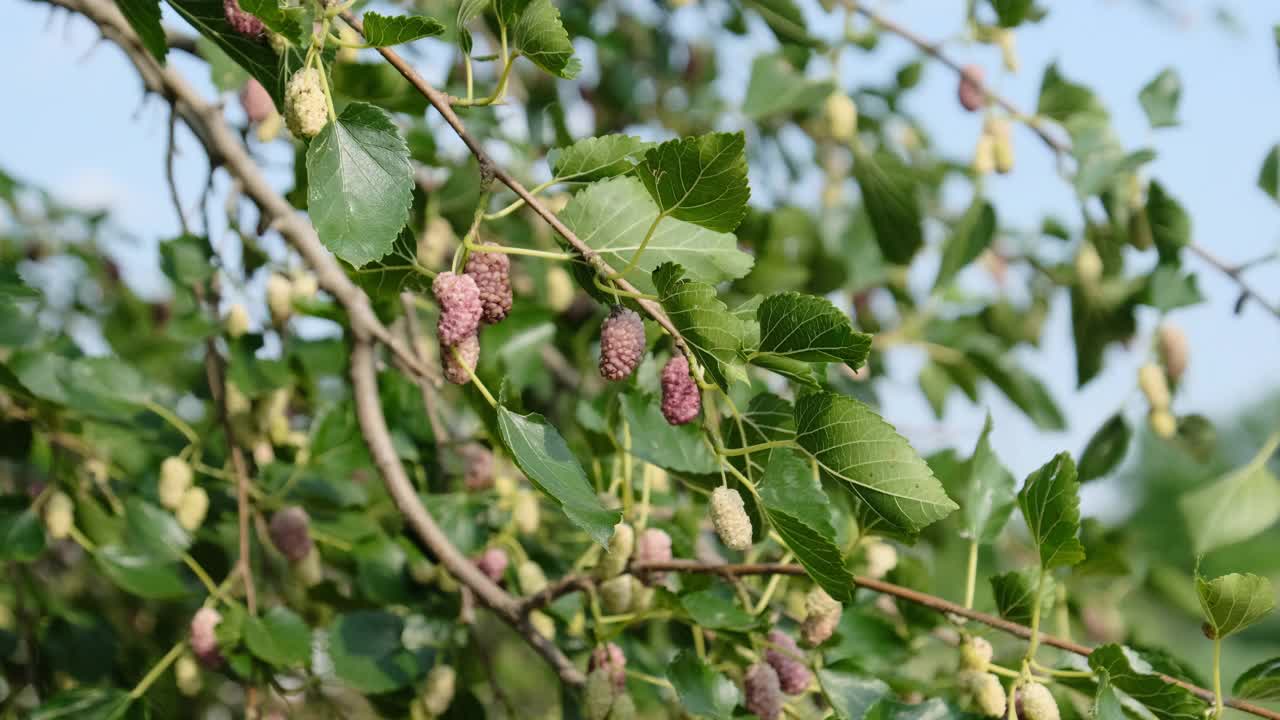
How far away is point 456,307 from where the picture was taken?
586 mm

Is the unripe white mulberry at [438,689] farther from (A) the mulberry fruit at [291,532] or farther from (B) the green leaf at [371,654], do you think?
(A) the mulberry fruit at [291,532]

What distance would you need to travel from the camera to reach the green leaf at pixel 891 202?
1307 millimetres

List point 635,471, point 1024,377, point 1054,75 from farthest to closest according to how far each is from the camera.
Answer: point 1024,377, point 1054,75, point 635,471

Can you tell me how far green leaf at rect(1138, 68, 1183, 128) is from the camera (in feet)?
4.08

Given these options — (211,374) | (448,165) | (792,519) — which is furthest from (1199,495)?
(211,374)

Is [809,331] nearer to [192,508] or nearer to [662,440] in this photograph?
[662,440]

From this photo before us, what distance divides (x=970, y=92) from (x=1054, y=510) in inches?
26.8

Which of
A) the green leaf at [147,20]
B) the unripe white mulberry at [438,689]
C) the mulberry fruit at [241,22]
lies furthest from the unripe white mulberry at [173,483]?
the mulberry fruit at [241,22]

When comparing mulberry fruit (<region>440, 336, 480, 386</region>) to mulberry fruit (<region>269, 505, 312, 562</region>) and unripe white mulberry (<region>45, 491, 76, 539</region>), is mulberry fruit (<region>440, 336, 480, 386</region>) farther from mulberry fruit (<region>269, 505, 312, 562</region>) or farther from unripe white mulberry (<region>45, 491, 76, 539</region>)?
unripe white mulberry (<region>45, 491, 76, 539</region>)

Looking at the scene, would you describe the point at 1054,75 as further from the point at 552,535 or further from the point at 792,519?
the point at 792,519

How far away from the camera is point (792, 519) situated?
23.8 inches

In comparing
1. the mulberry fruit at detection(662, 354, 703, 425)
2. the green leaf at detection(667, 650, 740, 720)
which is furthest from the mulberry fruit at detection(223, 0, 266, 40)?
the green leaf at detection(667, 650, 740, 720)

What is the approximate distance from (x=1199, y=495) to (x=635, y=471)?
55 cm

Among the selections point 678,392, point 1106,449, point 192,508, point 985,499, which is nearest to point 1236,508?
point 1106,449
